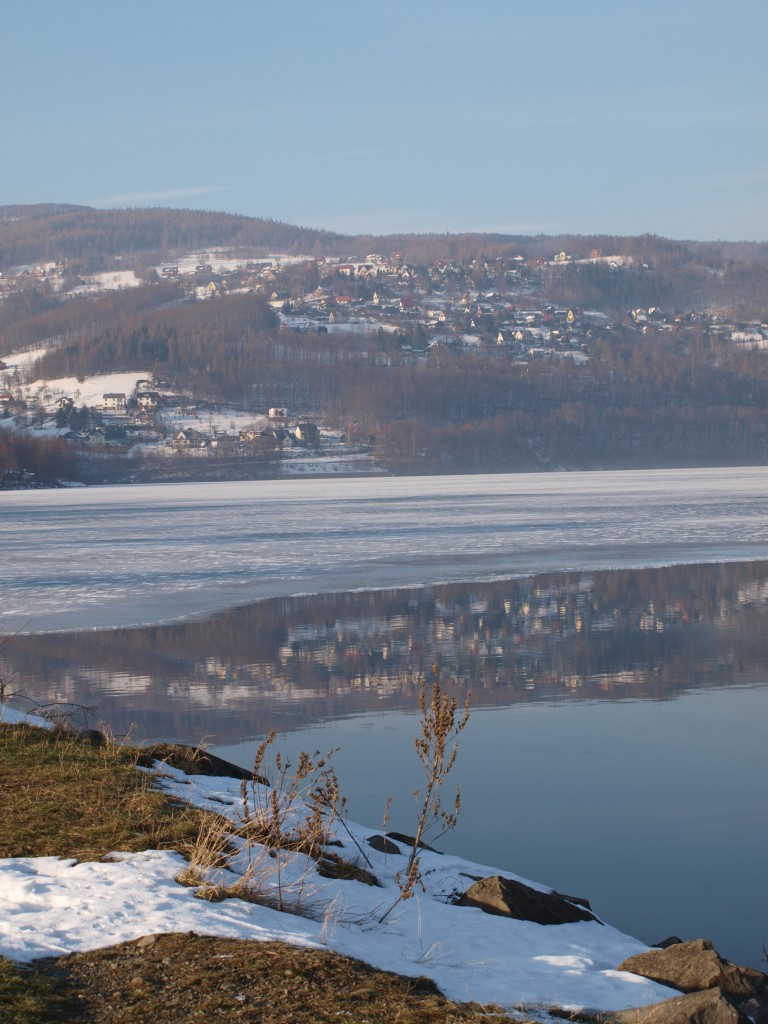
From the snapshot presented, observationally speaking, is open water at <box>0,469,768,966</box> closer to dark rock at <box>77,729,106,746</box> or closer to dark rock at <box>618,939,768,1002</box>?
dark rock at <box>618,939,768,1002</box>

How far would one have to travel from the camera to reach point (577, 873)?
23.2 feet

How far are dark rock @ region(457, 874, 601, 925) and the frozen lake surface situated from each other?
43.3 ft

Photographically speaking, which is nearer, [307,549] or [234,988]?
[234,988]

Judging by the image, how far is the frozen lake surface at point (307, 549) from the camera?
70.3 feet

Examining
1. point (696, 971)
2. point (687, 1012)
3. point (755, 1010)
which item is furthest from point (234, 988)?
point (755, 1010)

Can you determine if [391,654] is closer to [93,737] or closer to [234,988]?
[93,737]

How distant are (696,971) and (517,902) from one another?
1.07 m

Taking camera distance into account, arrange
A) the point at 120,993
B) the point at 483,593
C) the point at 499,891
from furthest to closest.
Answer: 1. the point at 483,593
2. the point at 499,891
3. the point at 120,993

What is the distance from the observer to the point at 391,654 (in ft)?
49.6

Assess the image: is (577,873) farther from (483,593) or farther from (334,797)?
(483,593)

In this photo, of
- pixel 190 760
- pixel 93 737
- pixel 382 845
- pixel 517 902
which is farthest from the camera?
pixel 93 737

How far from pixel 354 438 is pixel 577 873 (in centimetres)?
16256

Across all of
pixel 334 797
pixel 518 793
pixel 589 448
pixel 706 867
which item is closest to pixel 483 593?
pixel 518 793

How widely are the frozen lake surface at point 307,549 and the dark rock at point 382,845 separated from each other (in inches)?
470
